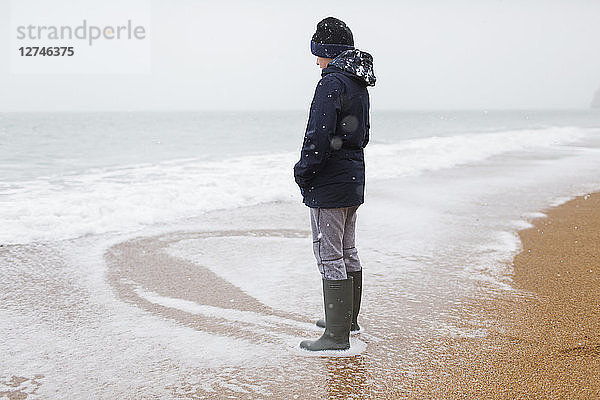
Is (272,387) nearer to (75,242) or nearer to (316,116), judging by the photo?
(316,116)

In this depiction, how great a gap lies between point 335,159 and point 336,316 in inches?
37.4

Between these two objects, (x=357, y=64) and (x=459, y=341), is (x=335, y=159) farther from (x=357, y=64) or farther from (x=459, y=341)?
(x=459, y=341)

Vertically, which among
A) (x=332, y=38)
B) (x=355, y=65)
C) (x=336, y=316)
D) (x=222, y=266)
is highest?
(x=332, y=38)

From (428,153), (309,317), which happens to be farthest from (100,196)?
(428,153)

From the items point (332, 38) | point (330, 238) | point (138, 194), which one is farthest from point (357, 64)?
point (138, 194)

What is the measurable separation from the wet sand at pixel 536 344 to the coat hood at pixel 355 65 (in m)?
1.69

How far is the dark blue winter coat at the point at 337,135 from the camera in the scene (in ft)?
10.8

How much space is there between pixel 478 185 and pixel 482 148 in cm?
1055

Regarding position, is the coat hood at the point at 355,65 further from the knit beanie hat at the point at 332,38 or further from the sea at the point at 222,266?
the sea at the point at 222,266

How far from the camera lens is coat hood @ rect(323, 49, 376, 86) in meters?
3.40

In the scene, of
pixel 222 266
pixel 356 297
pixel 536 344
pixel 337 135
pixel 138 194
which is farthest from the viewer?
pixel 138 194

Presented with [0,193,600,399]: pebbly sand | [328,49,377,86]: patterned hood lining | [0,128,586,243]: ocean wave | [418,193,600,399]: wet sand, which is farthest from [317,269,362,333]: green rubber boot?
[0,128,586,243]: ocean wave

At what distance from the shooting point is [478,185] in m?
11.6

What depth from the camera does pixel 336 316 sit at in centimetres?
360
